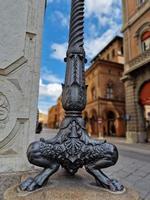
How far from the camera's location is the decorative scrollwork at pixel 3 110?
8.07 ft

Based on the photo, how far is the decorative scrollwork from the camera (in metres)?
2.46

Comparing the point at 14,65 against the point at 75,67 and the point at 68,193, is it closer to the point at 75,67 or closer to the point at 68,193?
the point at 75,67

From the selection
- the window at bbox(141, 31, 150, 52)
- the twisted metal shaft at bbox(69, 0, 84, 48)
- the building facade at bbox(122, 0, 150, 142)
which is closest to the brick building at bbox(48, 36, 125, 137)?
the building facade at bbox(122, 0, 150, 142)

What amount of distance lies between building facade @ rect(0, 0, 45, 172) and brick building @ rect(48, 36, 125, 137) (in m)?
18.1

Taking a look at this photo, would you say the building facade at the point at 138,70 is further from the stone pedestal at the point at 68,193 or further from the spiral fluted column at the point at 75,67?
the stone pedestal at the point at 68,193

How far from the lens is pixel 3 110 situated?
248cm

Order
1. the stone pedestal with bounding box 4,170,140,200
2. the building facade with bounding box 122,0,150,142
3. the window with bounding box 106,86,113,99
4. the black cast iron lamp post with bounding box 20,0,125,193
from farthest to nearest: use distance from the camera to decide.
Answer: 1. the window with bounding box 106,86,113,99
2. the building facade with bounding box 122,0,150,142
3. the black cast iron lamp post with bounding box 20,0,125,193
4. the stone pedestal with bounding box 4,170,140,200

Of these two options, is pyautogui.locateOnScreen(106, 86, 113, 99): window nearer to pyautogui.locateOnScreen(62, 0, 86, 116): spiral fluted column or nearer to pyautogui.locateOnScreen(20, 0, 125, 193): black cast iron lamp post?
pyautogui.locateOnScreen(62, 0, 86, 116): spiral fluted column

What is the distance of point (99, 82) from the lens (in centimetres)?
2252

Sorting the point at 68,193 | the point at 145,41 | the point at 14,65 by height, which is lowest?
the point at 68,193

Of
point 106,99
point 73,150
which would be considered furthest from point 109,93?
point 73,150

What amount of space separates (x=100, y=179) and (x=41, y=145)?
0.59 metres

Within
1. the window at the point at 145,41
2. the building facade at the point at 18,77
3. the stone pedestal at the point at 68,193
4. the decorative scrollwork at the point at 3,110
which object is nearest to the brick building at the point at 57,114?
the window at the point at 145,41

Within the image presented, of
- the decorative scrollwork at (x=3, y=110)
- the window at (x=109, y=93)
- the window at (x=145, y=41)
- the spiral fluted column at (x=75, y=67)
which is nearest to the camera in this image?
the spiral fluted column at (x=75, y=67)
